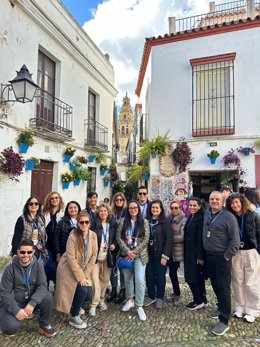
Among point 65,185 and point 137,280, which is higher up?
point 65,185

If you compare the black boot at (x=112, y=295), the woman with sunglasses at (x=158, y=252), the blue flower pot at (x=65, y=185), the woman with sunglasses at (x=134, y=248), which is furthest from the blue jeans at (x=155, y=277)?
the blue flower pot at (x=65, y=185)

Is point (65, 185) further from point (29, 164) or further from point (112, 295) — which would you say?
point (112, 295)

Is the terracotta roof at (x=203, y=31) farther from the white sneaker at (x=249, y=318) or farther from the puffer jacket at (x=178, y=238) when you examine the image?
the white sneaker at (x=249, y=318)

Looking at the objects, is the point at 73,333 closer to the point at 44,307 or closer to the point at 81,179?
the point at 44,307

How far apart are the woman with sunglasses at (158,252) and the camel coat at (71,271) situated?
0.92 meters

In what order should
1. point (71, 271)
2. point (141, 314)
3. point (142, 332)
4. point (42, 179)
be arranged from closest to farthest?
point (142, 332), point (71, 271), point (141, 314), point (42, 179)

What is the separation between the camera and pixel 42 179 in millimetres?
7551

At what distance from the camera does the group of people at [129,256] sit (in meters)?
3.16

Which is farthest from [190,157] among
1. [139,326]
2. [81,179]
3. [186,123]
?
[139,326]

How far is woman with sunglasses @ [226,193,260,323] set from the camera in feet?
11.5

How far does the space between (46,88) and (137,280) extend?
645 centimetres

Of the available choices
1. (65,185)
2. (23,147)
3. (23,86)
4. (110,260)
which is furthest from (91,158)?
(110,260)

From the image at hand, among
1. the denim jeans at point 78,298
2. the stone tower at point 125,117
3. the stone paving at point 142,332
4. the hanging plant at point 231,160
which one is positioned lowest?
the stone paving at point 142,332

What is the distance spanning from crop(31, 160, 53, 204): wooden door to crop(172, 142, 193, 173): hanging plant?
4.02 metres
